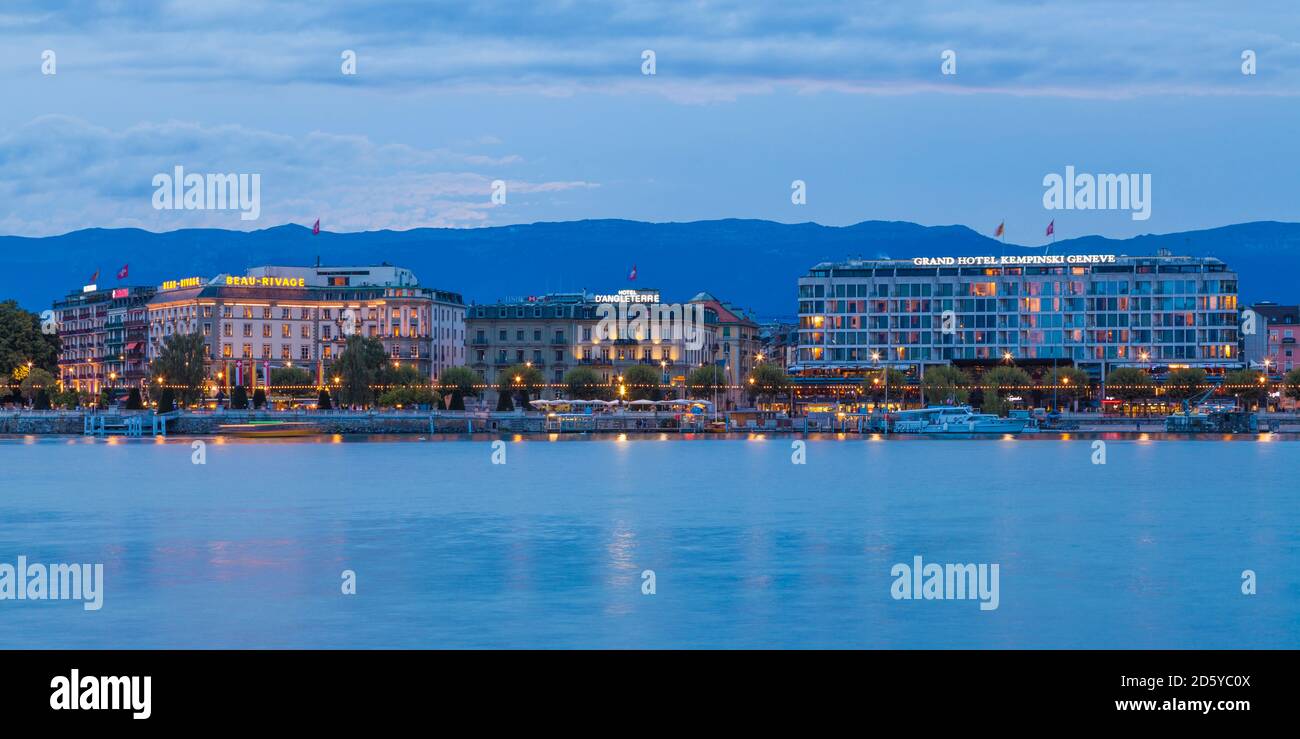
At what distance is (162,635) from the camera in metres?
28.6

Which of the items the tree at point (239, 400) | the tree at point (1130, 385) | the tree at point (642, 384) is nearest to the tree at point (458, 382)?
the tree at point (642, 384)

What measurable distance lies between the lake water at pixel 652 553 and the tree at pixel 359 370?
60509mm

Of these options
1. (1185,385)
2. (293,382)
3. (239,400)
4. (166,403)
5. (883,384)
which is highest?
(293,382)

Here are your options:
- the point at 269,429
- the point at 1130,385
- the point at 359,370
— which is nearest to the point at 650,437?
the point at 359,370

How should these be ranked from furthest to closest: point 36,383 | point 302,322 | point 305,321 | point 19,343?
point 302,322 < point 305,321 < point 19,343 < point 36,383

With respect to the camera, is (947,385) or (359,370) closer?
(359,370)

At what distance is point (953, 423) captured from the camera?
440 feet

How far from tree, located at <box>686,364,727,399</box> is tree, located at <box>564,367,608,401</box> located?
9.06 meters

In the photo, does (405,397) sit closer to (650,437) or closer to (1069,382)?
(650,437)

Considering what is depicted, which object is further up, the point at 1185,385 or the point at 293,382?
the point at 293,382

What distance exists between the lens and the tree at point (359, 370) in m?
144

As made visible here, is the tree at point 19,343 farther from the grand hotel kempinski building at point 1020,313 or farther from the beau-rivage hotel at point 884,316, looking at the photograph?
the grand hotel kempinski building at point 1020,313

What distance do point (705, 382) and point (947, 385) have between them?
73.1 ft

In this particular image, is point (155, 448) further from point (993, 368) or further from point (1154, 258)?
point (1154, 258)
